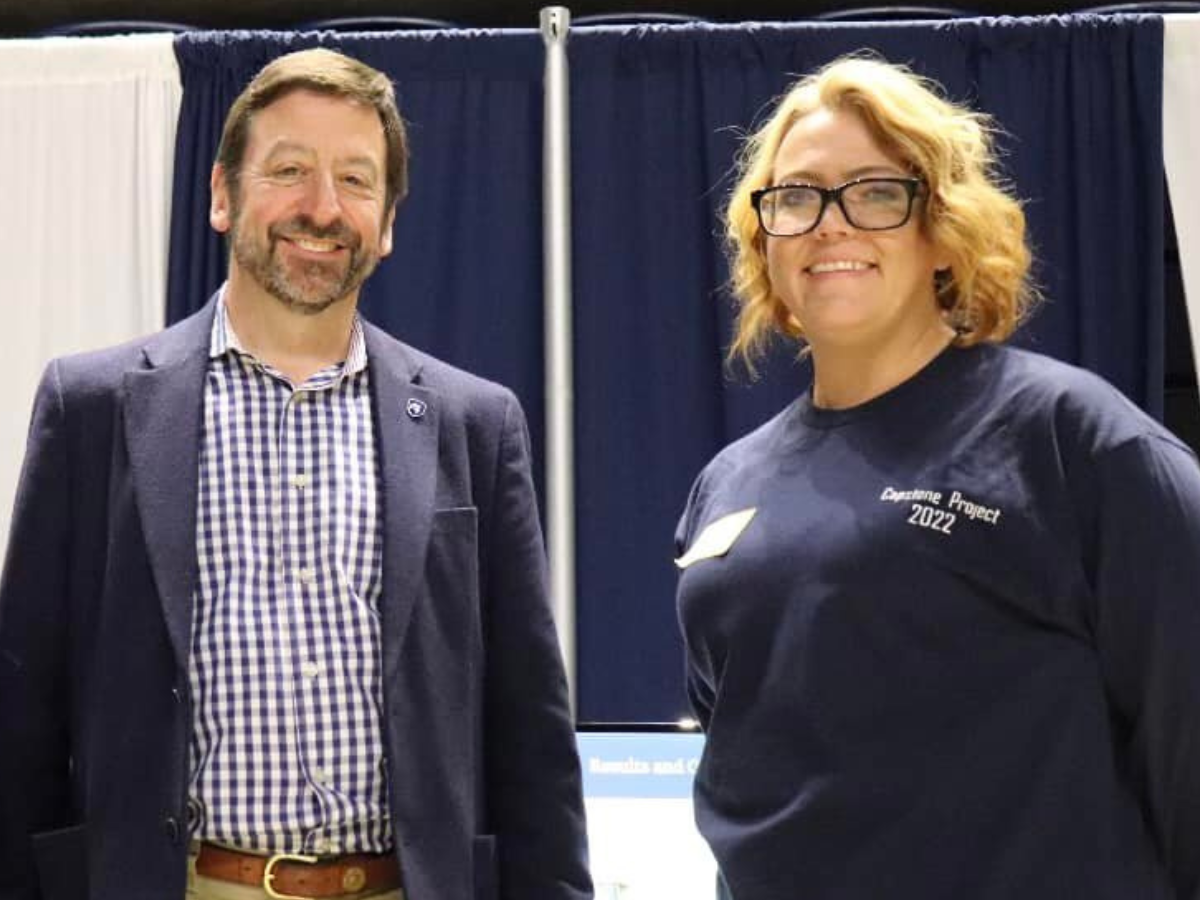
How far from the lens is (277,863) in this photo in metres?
1.68

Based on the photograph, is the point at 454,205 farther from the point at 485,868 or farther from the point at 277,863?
the point at 277,863

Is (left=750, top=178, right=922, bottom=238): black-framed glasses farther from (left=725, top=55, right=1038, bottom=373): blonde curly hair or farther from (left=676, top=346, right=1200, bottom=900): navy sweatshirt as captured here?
(left=676, top=346, right=1200, bottom=900): navy sweatshirt

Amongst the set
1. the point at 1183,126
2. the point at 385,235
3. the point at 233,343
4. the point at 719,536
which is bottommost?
the point at 719,536

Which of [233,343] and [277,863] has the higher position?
[233,343]

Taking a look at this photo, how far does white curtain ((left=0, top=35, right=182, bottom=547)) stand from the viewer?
3904 mm

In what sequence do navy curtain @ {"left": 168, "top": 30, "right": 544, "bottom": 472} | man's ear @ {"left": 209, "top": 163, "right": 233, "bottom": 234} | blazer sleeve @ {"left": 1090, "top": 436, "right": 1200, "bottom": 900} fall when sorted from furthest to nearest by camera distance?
navy curtain @ {"left": 168, "top": 30, "right": 544, "bottom": 472} → man's ear @ {"left": 209, "top": 163, "right": 233, "bottom": 234} → blazer sleeve @ {"left": 1090, "top": 436, "right": 1200, "bottom": 900}

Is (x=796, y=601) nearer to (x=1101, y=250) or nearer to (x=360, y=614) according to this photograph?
(x=360, y=614)

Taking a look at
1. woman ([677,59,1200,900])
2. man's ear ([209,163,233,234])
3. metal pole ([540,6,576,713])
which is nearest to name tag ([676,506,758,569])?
woman ([677,59,1200,900])

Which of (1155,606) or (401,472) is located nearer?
(1155,606)

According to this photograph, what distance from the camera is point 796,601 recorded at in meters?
1.67

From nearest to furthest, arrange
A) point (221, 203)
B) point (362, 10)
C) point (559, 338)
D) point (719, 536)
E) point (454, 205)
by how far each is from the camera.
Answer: point (719, 536) < point (221, 203) < point (559, 338) < point (454, 205) < point (362, 10)

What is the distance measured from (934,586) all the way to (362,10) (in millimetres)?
3213

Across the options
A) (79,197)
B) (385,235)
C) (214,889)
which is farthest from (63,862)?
(79,197)

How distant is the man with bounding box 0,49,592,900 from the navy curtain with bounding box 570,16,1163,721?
188 cm
